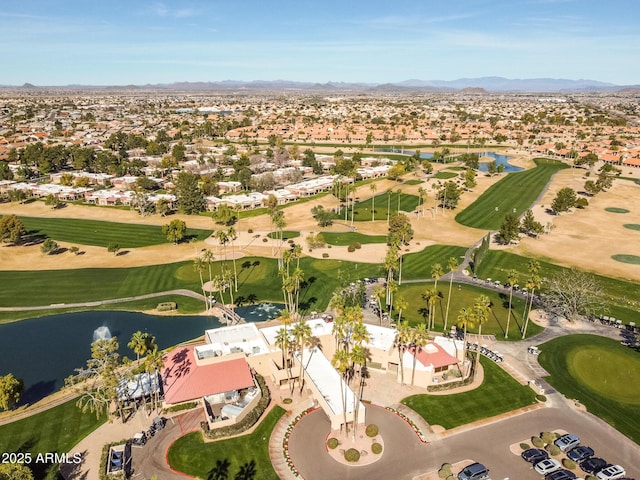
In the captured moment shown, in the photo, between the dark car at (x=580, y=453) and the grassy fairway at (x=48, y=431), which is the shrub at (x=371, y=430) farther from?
the grassy fairway at (x=48, y=431)

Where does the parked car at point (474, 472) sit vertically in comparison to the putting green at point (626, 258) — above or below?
above

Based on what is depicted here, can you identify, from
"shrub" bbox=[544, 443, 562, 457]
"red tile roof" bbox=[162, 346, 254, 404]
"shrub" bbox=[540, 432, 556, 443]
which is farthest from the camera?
"red tile roof" bbox=[162, 346, 254, 404]

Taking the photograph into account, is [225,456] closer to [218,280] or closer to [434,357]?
[434,357]

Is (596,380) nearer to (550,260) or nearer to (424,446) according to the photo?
(424,446)

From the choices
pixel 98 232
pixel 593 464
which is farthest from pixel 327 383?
pixel 98 232

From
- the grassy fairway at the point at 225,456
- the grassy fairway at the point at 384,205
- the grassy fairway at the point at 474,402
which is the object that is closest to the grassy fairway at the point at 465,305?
the grassy fairway at the point at 474,402

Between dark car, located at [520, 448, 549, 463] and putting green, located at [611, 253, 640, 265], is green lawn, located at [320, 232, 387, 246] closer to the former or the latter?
putting green, located at [611, 253, 640, 265]

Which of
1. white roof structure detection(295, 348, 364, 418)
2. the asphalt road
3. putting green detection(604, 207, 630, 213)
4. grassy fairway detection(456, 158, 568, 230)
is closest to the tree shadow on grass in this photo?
the asphalt road
